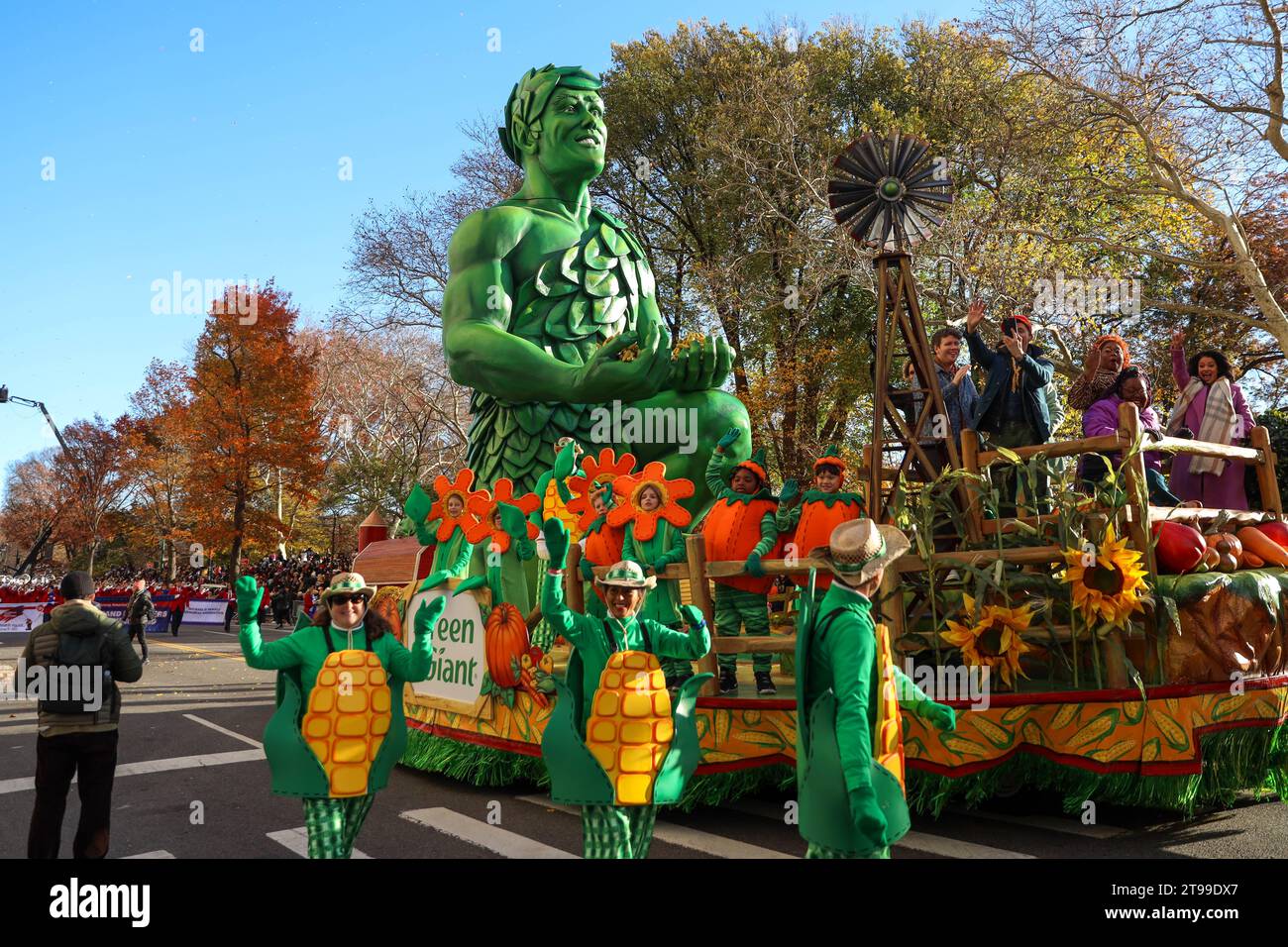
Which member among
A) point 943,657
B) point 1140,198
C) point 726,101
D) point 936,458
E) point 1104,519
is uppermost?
point 726,101

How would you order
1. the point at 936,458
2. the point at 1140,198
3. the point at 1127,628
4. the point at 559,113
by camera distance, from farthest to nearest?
the point at 1140,198 → the point at 559,113 → the point at 936,458 → the point at 1127,628

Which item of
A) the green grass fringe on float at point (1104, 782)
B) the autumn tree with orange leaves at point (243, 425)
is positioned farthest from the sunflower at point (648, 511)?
the autumn tree with orange leaves at point (243, 425)

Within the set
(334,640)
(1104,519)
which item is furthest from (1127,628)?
(334,640)

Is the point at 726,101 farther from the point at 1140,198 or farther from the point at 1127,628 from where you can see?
the point at 1127,628

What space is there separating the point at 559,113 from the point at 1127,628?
515 cm

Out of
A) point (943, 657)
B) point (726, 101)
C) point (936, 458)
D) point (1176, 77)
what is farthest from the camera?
point (726, 101)

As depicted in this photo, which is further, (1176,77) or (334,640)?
(1176,77)

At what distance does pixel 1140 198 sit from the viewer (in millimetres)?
15688

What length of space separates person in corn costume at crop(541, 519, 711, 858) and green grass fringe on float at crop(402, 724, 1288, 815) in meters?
1.64

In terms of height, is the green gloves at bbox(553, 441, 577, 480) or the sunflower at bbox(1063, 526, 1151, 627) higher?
the green gloves at bbox(553, 441, 577, 480)

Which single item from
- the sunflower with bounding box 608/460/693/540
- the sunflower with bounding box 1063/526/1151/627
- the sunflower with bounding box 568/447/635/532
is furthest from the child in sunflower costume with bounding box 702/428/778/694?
the sunflower with bounding box 1063/526/1151/627

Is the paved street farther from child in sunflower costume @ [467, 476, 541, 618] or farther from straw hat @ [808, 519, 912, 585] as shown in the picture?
straw hat @ [808, 519, 912, 585]

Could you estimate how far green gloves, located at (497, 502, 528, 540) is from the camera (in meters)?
5.96

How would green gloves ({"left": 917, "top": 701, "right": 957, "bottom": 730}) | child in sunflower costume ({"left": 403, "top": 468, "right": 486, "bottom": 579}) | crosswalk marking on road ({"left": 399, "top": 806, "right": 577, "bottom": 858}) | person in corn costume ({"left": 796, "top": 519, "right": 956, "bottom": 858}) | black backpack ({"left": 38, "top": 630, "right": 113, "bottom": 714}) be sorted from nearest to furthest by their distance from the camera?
person in corn costume ({"left": 796, "top": 519, "right": 956, "bottom": 858}) < green gloves ({"left": 917, "top": 701, "right": 957, "bottom": 730}) < black backpack ({"left": 38, "top": 630, "right": 113, "bottom": 714}) < crosswalk marking on road ({"left": 399, "top": 806, "right": 577, "bottom": 858}) < child in sunflower costume ({"left": 403, "top": 468, "right": 486, "bottom": 579})
